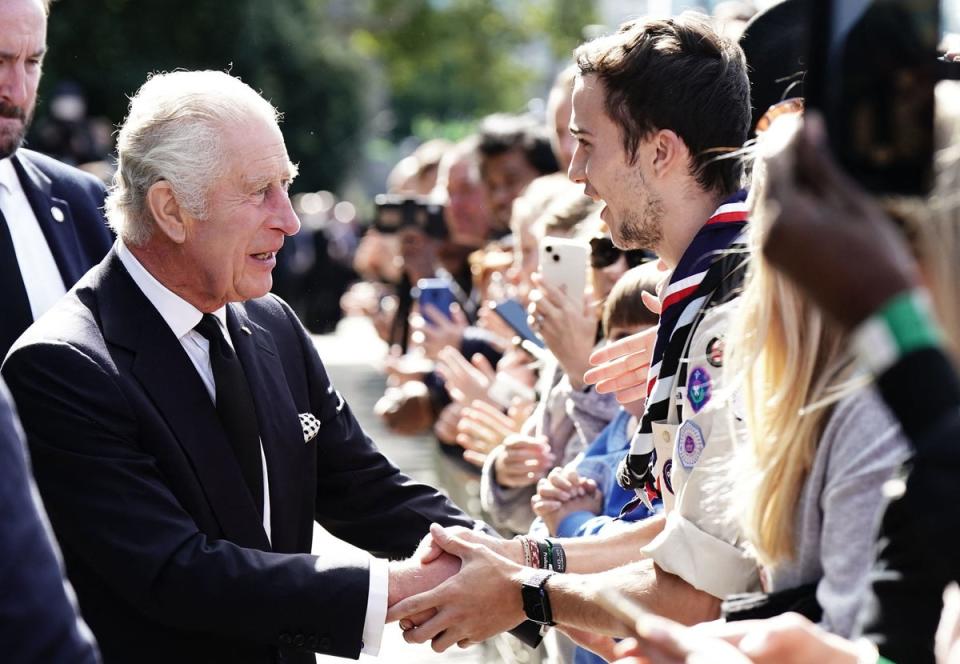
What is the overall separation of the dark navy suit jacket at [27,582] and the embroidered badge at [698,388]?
4.33 feet

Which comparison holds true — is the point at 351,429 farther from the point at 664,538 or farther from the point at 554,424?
the point at 664,538

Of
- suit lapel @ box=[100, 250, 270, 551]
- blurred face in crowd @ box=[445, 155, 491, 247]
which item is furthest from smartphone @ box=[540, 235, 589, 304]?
blurred face in crowd @ box=[445, 155, 491, 247]

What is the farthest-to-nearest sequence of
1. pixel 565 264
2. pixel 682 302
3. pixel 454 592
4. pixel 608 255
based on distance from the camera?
pixel 608 255
pixel 565 264
pixel 454 592
pixel 682 302

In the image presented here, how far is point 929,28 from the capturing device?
5.49 ft

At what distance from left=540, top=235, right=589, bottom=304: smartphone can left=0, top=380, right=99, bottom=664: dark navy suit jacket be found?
2511mm

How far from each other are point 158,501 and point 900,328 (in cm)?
192

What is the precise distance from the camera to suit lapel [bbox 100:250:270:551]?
3.13m

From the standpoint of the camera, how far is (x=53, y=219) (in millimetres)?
3939

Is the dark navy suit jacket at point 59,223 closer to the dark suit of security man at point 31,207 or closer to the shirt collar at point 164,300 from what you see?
the dark suit of security man at point 31,207

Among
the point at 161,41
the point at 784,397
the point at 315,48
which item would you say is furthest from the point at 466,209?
the point at 315,48

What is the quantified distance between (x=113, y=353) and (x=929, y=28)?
204 centimetres

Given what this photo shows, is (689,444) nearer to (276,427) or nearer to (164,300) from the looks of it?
(276,427)

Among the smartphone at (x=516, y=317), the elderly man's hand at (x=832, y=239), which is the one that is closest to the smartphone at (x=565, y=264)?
the smartphone at (x=516, y=317)

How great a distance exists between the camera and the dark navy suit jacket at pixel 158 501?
9.86ft
